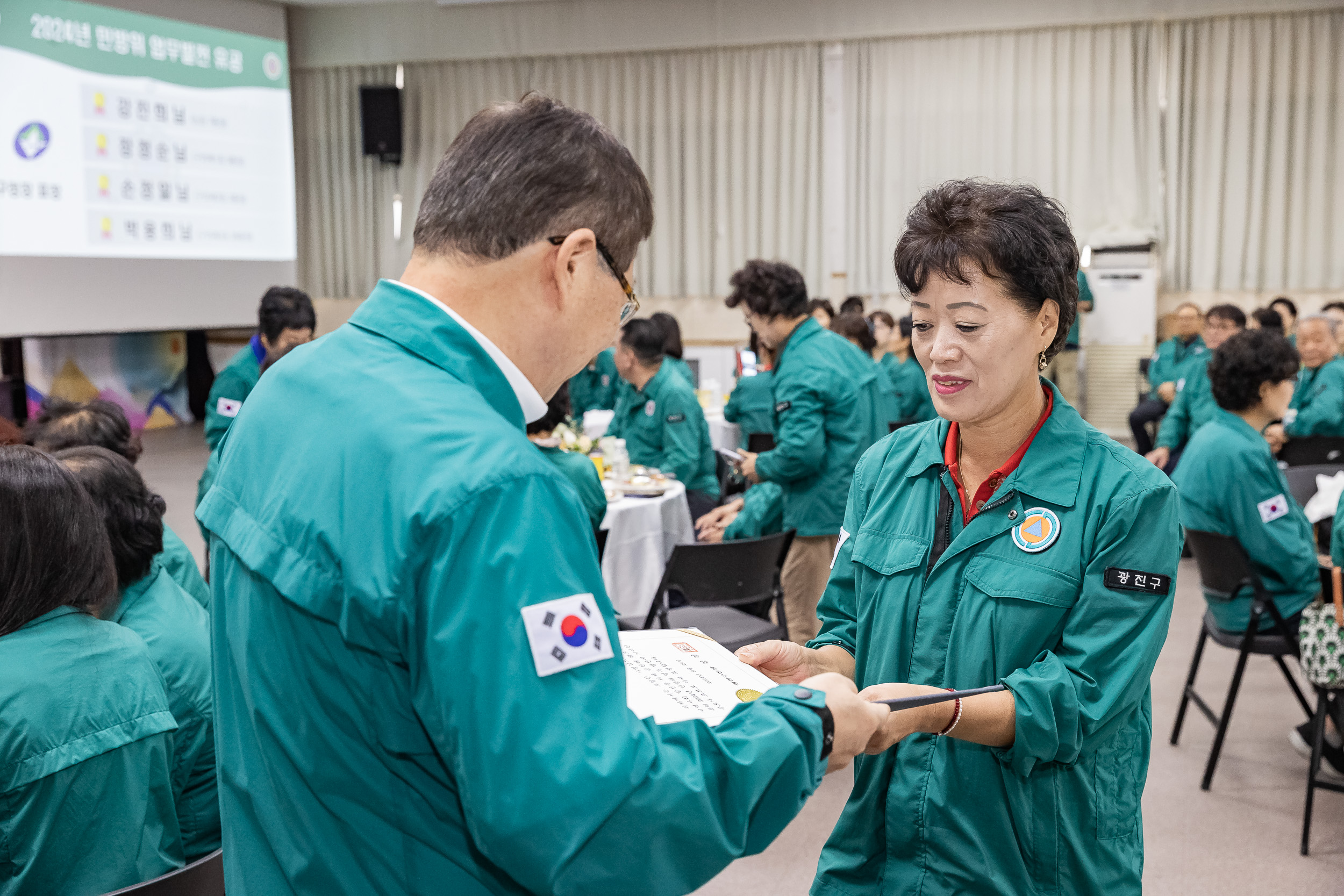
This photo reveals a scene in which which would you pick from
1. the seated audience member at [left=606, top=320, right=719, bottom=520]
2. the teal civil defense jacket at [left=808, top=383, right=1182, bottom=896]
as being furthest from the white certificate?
the seated audience member at [left=606, top=320, right=719, bottom=520]

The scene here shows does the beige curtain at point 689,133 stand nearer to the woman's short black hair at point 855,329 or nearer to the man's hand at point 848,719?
the woman's short black hair at point 855,329

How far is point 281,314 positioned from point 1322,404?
5345mm

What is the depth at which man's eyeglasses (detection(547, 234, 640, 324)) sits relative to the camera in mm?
1006

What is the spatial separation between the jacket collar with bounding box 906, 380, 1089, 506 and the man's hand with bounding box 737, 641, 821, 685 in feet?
1.07

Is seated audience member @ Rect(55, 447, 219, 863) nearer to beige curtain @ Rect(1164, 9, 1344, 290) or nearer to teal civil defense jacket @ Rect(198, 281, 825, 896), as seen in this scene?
teal civil defense jacket @ Rect(198, 281, 825, 896)

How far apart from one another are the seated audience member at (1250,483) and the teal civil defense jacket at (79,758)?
2.93 meters

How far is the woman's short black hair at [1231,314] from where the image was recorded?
6504 mm

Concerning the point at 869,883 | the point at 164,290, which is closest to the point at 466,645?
the point at 869,883

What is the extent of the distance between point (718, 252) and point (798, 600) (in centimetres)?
702

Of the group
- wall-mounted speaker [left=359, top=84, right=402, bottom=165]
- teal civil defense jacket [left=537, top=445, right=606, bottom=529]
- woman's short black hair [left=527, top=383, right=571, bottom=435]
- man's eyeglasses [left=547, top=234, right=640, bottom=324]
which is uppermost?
wall-mounted speaker [left=359, top=84, right=402, bottom=165]

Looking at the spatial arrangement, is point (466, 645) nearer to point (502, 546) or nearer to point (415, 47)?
point (502, 546)

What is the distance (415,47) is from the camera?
11.5 m

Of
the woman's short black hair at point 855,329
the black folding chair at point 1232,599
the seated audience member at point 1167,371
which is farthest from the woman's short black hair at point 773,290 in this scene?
the seated audience member at point 1167,371

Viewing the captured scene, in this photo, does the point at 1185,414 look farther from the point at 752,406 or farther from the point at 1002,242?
the point at 1002,242
